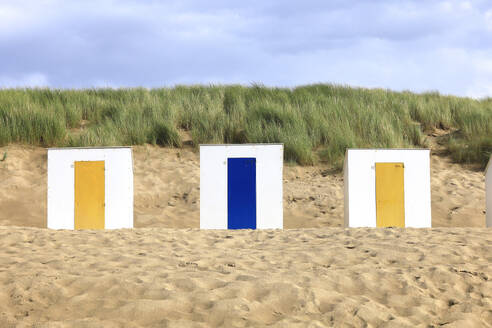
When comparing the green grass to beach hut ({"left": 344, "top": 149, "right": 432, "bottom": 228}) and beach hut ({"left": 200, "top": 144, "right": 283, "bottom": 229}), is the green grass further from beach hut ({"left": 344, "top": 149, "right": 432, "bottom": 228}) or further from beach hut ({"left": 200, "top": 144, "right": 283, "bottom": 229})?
beach hut ({"left": 200, "top": 144, "right": 283, "bottom": 229})

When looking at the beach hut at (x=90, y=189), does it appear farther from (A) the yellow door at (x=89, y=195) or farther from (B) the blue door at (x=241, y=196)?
(B) the blue door at (x=241, y=196)

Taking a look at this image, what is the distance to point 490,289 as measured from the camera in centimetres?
477

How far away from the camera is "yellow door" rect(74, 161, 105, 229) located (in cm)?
781

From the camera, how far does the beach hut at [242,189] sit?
25.5 feet

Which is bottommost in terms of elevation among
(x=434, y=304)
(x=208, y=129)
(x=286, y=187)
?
(x=434, y=304)

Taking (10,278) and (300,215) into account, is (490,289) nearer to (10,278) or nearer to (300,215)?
(10,278)

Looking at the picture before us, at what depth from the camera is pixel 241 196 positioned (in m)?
7.78

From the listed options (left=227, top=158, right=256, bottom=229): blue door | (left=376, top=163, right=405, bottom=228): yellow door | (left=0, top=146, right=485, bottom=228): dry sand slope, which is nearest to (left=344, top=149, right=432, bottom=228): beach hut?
(left=376, top=163, right=405, bottom=228): yellow door

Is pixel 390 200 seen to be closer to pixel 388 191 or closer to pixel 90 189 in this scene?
pixel 388 191

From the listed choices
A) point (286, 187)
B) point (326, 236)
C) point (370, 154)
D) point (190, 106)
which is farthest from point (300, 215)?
point (190, 106)

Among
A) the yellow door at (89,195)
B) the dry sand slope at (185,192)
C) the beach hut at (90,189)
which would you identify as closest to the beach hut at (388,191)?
the dry sand slope at (185,192)

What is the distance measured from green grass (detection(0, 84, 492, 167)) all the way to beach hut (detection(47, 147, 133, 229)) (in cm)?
521

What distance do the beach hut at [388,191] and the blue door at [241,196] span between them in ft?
4.47

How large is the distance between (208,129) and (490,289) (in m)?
9.83
